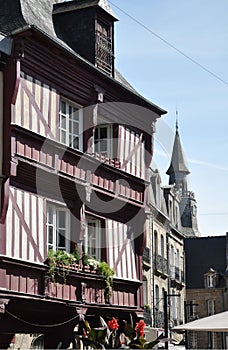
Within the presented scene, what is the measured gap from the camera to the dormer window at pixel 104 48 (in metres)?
18.0

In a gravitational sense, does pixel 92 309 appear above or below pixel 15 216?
below

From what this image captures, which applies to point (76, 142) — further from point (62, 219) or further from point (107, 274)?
point (107, 274)

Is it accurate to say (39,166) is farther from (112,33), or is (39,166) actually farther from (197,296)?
(197,296)

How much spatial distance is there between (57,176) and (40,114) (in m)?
1.30

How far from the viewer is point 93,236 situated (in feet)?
58.4

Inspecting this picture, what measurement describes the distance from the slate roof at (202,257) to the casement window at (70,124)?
42609 mm

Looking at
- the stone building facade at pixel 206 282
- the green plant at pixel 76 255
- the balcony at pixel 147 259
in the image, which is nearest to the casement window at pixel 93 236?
the green plant at pixel 76 255

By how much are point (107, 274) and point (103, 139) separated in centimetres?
346

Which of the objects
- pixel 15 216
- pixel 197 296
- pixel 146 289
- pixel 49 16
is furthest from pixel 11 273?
pixel 197 296

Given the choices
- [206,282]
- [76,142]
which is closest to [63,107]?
[76,142]

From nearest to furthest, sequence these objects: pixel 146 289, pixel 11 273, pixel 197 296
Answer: pixel 11 273 → pixel 146 289 → pixel 197 296

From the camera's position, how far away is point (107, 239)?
705 inches

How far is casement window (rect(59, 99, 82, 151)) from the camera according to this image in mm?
16578

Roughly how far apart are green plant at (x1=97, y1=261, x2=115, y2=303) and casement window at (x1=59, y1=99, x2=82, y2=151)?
2620 mm
